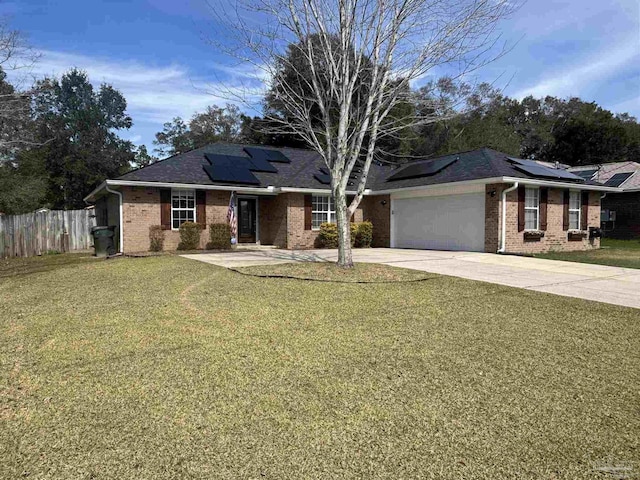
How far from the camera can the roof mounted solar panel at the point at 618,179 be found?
2252cm

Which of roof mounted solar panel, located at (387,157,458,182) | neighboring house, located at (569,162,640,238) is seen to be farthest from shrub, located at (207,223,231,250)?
neighboring house, located at (569,162,640,238)

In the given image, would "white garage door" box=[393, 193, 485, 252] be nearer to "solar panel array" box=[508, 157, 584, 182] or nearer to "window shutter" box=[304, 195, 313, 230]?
"solar panel array" box=[508, 157, 584, 182]

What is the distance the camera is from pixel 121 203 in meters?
14.3

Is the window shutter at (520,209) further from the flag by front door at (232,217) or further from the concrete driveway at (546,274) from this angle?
the flag by front door at (232,217)

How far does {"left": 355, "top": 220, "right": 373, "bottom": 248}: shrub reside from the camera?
18.5 meters

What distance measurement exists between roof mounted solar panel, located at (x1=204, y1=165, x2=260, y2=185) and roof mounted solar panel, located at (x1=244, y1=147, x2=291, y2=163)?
2.30 m

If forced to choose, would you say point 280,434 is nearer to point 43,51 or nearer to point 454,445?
point 454,445

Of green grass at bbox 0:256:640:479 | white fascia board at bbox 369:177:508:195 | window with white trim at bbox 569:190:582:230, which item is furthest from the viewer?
A: window with white trim at bbox 569:190:582:230

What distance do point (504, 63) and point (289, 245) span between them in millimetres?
9992

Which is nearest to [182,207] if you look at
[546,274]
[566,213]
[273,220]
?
[273,220]

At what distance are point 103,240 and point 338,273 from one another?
9534 mm

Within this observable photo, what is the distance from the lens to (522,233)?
14461mm

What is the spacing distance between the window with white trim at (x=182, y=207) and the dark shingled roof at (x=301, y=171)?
0.52 metres

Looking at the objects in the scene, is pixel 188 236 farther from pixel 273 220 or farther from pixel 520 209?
pixel 520 209
